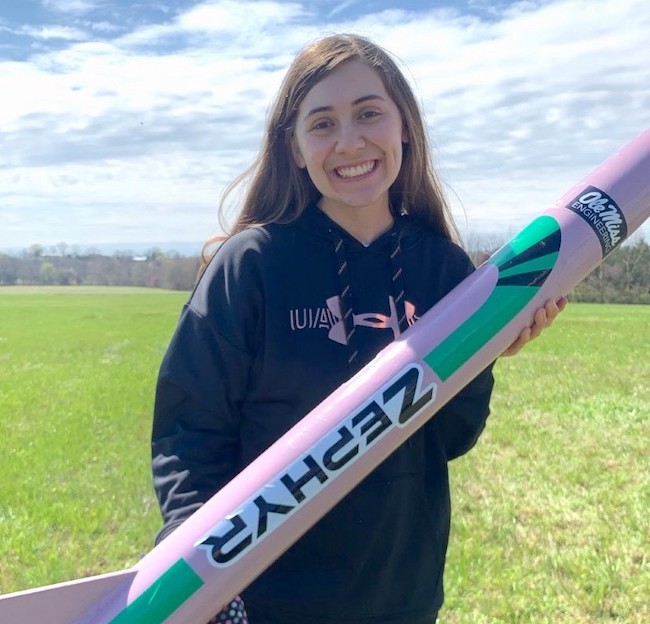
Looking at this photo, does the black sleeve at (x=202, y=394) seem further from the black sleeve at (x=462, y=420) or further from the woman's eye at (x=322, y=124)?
the black sleeve at (x=462, y=420)

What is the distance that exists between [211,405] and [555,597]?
365cm

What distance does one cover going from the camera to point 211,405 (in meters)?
2.66

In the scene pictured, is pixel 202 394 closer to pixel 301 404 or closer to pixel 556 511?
pixel 301 404

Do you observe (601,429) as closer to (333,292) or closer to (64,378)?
(333,292)

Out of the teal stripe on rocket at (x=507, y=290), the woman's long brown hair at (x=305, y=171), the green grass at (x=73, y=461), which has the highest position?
the woman's long brown hair at (x=305, y=171)

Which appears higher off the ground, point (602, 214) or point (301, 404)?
point (602, 214)

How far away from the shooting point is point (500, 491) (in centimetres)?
756

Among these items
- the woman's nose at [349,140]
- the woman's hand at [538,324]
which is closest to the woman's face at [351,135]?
the woman's nose at [349,140]

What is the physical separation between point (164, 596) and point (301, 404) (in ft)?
2.53

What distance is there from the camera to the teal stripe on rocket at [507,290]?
294cm

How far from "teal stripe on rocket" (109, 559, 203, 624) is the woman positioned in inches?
6.4

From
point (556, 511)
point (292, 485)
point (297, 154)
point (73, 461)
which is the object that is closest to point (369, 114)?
point (297, 154)

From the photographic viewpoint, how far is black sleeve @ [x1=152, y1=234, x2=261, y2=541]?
2668 mm

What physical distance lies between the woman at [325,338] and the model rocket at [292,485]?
3.3 inches
